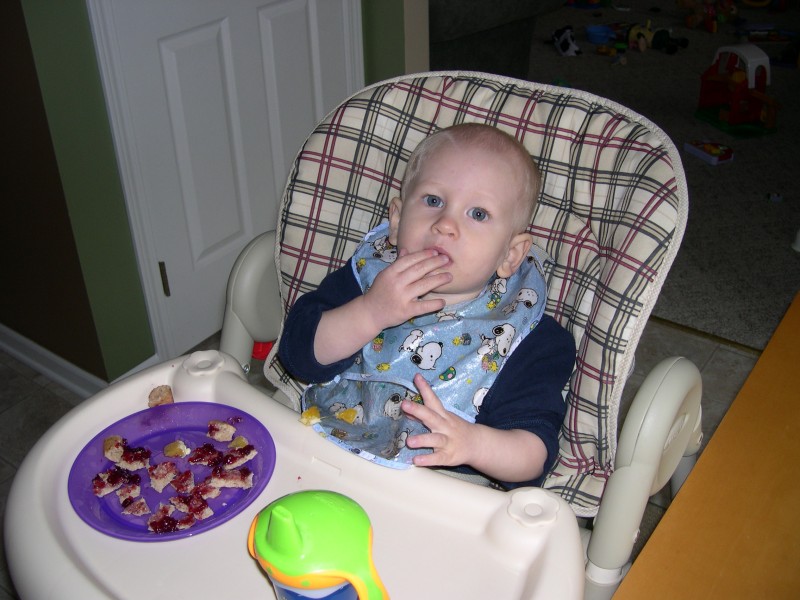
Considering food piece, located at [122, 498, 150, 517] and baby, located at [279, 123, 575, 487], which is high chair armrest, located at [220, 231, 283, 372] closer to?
baby, located at [279, 123, 575, 487]

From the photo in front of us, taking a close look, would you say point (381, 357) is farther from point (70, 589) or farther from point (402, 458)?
→ point (70, 589)

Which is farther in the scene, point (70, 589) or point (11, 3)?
point (11, 3)

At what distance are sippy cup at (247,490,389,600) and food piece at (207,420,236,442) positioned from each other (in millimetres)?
237

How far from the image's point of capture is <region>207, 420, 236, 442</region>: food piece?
859 millimetres

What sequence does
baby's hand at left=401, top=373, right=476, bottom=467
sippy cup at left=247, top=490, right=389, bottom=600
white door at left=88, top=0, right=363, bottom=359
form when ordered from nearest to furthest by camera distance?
sippy cup at left=247, top=490, right=389, bottom=600
baby's hand at left=401, top=373, right=476, bottom=467
white door at left=88, top=0, right=363, bottom=359

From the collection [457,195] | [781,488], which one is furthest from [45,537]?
[781,488]

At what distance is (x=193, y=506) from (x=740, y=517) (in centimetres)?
52

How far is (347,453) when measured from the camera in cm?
84

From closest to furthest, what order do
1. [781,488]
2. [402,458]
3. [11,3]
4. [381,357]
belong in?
[781,488] < [402,458] < [381,357] < [11,3]

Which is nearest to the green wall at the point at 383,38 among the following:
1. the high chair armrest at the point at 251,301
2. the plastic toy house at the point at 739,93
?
the high chair armrest at the point at 251,301

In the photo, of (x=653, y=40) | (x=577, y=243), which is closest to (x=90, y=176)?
(x=577, y=243)

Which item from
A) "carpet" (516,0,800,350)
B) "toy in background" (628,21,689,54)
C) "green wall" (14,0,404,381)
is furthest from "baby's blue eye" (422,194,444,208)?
"toy in background" (628,21,689,54)

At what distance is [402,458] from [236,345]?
0.30 metres

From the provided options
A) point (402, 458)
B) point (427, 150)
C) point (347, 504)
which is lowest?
point (402, 458)
